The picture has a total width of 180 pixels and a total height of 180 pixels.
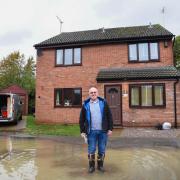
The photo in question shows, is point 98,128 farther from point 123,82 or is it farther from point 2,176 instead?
point 123,82

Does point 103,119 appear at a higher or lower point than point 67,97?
lower

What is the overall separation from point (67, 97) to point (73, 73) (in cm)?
168

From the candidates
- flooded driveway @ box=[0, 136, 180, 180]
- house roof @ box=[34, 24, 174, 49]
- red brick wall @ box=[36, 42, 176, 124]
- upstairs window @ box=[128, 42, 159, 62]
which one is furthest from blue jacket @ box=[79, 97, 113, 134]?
house roof @ box=[34, 24, 174, 49]

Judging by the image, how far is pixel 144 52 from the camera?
19.2 meters

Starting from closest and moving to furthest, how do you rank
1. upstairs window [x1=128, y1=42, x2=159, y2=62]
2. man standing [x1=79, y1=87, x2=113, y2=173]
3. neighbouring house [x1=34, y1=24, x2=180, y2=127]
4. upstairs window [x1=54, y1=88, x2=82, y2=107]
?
man standing [x1=79, y1=87, x2=113, y2=173], neighbouring house [x1=34, y1=24, x2=180, y2=127], upstairs window [x1=128, y1=42, x2=159, y2=62], upstairs window [x1=54, y1=88, x2=82, y2=107]

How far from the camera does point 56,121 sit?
2008 cm

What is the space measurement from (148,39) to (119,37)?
6.22 feet

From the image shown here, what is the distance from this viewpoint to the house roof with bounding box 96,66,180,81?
58.6 ft

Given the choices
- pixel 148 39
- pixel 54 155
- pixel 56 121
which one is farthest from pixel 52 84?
pixel 54 155

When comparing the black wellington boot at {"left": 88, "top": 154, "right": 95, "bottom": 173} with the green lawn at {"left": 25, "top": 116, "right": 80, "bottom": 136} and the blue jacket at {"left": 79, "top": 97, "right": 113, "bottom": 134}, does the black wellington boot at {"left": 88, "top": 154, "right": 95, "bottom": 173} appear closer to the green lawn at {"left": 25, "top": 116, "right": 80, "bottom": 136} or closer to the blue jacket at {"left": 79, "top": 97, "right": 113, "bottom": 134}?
the blue jacket at {"left": 79, "top": 97, "right": 113, "bottom": 134}

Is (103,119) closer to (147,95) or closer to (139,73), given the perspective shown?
(147,95)

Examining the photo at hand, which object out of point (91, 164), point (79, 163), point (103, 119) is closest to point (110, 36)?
point (79, 163)

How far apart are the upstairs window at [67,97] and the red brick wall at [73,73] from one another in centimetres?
27

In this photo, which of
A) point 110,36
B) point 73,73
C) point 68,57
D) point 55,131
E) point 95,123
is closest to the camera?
point 95,123
